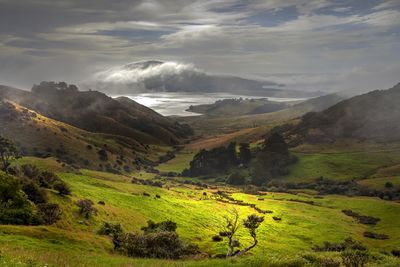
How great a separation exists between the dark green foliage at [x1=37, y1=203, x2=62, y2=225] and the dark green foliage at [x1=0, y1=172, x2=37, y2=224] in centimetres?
155

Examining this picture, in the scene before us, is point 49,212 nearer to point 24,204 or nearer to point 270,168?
point 24,204

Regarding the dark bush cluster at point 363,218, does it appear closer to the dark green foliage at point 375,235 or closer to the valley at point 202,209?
the valley at point 202,209

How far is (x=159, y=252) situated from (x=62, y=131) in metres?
167

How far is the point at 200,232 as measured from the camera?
6531 cm

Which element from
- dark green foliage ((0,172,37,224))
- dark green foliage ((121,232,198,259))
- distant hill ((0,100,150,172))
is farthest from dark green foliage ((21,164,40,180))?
distant hill ((0,100,150,172))

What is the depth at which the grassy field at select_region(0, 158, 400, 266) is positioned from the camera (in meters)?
28.1

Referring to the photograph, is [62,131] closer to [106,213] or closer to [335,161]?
[335,161]

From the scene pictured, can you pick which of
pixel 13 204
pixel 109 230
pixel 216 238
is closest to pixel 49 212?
pixel 13 204

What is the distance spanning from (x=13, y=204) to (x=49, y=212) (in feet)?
14.5

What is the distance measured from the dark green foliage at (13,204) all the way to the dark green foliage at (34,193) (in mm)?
4843

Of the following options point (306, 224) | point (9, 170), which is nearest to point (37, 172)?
point (9, 170)

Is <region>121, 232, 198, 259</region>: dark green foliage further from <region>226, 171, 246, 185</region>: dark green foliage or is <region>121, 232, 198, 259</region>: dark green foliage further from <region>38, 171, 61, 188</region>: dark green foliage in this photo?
<region>226, 171, 246, 185</region>: dark green foliage

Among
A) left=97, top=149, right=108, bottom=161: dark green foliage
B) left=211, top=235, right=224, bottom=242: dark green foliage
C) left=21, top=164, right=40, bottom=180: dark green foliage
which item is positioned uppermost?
left=21, top=164, right=40, bottom=180: dark green foliage

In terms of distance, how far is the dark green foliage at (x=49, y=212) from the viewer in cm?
4456
